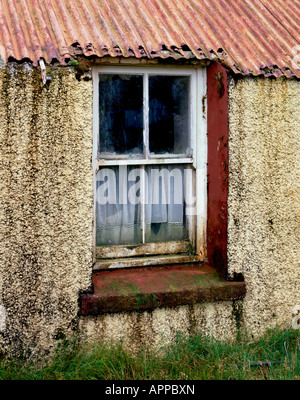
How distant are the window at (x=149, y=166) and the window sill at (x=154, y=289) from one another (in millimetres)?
101

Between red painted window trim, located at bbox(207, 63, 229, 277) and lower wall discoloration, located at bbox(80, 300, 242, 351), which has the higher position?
red painted window trim, located at bbox(207, 63, 229, 277)

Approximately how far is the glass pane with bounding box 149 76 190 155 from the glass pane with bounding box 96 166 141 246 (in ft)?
1.11

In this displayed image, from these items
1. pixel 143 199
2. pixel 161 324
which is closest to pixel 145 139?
pixel 143 199

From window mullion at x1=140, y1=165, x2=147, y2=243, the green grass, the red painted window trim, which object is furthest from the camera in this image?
window mullion at x1=140, y1=165, x2=147, y2=243

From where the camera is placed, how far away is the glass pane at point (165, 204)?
3725 millimetres

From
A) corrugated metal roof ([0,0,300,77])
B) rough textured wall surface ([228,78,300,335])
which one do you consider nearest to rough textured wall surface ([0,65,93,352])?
corrugated metal roof ([0,0,300,77])

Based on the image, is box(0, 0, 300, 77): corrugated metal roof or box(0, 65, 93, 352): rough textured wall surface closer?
box(0, 65, 93, 352): rough textured wall surface

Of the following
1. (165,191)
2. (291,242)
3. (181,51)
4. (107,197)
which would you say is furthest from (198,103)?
(291,242)

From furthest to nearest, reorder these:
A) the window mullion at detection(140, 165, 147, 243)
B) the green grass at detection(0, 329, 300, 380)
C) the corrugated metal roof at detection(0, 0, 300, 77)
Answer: the window mullion at detection(140, 165, 147, 243)
the corrugated metal roof at detection(0, 0, 300, 77)
the green grass at detection(0, 329, 300, 380)

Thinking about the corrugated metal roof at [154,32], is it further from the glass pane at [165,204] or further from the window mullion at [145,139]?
the glass pane at [165,204]

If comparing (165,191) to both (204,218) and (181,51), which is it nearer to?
(204,218)

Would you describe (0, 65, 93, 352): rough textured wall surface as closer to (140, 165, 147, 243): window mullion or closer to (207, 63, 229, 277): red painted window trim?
(140, 165, 147, 243): window mullion

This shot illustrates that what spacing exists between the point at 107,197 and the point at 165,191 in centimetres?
50

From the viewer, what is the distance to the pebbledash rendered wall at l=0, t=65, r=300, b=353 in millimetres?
3086
